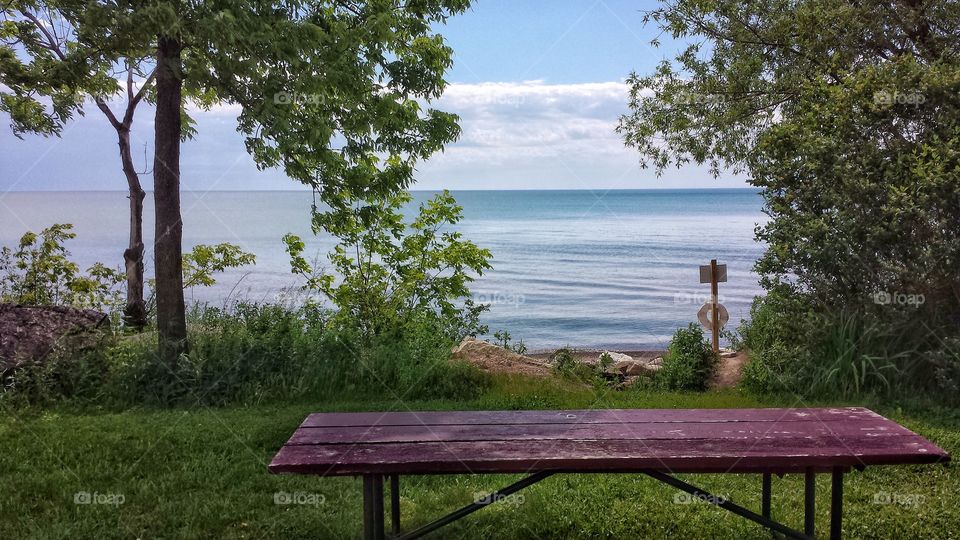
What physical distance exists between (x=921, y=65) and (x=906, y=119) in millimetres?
874

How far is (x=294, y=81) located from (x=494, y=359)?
3824 mm

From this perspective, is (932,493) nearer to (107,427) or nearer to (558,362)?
(558,362)

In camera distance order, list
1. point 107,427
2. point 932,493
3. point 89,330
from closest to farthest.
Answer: point 932,493 → point 107,427 → point 89,330

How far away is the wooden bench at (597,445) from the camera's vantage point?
3609mm

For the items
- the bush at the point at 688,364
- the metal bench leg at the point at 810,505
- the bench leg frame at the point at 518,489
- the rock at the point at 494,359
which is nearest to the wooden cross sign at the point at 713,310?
the bush at the point at 688,364

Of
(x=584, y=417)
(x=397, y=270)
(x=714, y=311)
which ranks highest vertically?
(x=397, y=270)

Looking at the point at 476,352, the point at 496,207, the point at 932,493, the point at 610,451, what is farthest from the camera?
the point at 496,207

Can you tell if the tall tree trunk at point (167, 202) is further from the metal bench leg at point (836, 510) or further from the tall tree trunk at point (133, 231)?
the metal bench leg at point (836, 510)

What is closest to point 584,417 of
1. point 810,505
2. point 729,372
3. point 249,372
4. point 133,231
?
point 810,505

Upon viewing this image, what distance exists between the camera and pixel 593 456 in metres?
3.65

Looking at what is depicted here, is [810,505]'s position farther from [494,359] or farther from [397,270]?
[397,270]

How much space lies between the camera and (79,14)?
7988 millimetres

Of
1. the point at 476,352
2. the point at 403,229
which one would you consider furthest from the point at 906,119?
the point at 403,229

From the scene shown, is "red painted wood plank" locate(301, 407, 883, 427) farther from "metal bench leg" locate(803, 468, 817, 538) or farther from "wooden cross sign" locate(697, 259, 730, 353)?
"wooden cross sign" locate(697, 259, 730, 353)
